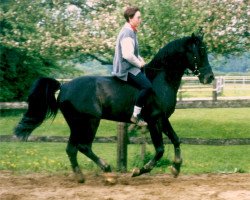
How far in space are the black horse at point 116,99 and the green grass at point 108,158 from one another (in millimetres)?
1044

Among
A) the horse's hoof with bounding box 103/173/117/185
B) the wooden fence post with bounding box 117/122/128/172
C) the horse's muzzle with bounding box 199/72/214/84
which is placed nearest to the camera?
the horse's hoof with bounding box 103/173/117/185

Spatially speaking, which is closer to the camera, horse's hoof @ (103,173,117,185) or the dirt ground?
the dirt ground

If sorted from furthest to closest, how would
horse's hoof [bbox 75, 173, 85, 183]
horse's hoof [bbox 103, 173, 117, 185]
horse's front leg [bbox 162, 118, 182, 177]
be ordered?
horse's front leg [bbox 162, 118, 182, 177] < horse's hoof [bbox 75, 173, 85, 183] < horse's hoof [bbox 103, 173, 117, 185]

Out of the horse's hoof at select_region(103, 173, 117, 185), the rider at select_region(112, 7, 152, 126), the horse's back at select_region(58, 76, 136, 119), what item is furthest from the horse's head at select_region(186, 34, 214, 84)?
the horse's hoof at select_region(103, 173, 117, 185)

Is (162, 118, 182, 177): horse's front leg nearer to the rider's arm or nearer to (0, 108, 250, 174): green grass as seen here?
(0, 108, 250, 174): green grass

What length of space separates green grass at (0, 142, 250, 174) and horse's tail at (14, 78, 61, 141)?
113cm

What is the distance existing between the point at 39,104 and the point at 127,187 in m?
2.12

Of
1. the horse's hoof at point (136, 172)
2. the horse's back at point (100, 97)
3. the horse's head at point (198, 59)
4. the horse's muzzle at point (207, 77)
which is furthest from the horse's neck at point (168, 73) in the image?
the horse's hoof at point (136, 172)

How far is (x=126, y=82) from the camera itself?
7730 millimetres

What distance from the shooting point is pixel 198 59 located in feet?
25.7

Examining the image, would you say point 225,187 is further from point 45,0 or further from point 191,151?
point 45,0

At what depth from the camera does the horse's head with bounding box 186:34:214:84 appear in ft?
25.6

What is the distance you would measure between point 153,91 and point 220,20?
30.2 ft

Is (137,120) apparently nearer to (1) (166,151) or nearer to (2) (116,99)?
(2) (116,99)
